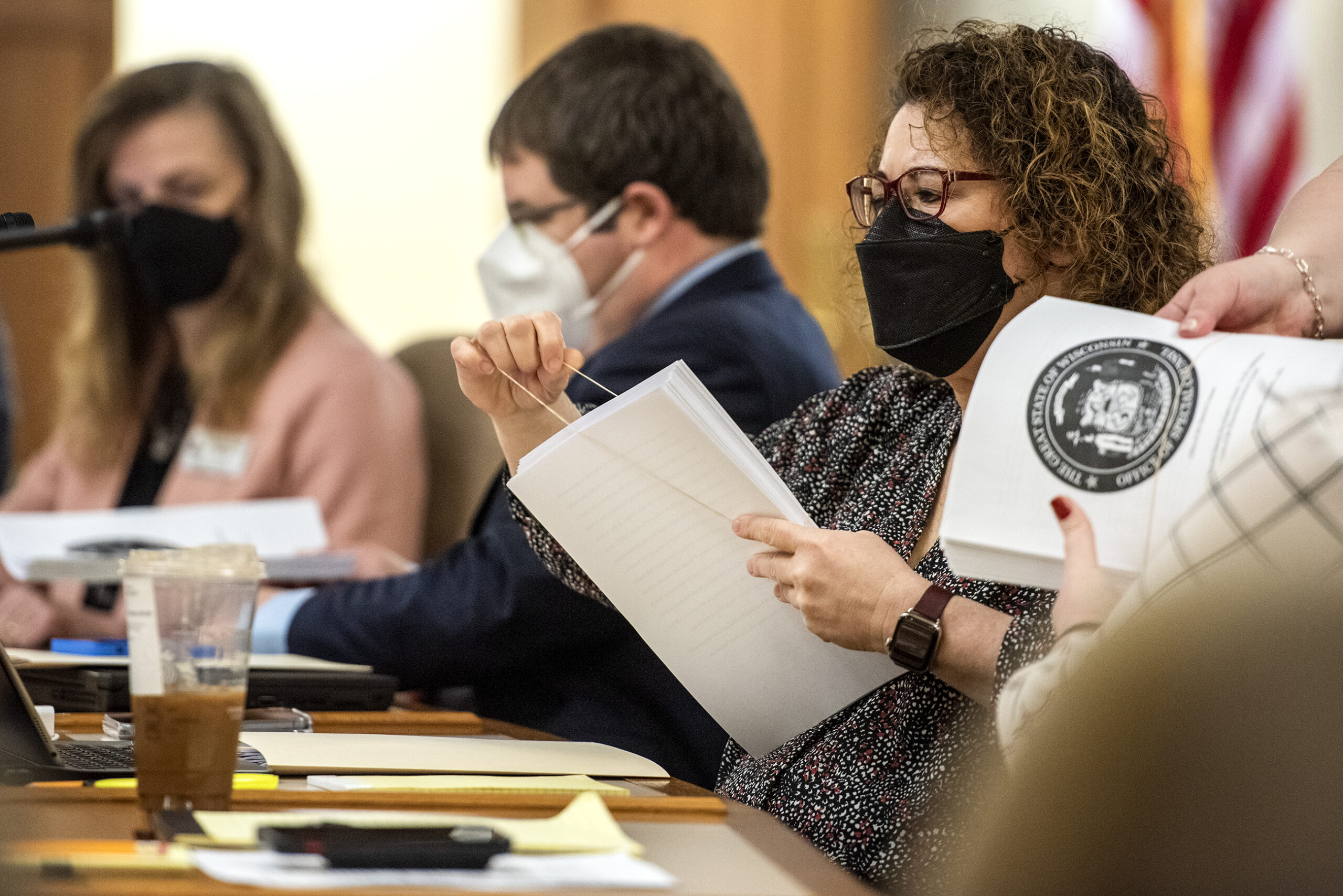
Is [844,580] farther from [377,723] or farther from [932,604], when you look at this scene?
[377,723]

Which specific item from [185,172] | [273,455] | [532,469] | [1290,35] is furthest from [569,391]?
[1290,35]

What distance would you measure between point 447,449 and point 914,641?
145 cm

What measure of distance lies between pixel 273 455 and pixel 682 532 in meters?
1.36

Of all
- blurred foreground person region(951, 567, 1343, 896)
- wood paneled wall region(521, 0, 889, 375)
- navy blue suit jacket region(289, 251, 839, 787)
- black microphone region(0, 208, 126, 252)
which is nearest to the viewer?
blurred foreground person region(951, 567, 1343, 896)

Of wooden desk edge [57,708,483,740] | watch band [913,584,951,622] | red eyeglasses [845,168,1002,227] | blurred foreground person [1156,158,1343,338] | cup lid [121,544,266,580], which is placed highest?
red eyeglasses [845,168,1002,227]

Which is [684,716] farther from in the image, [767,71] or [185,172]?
[767,71]

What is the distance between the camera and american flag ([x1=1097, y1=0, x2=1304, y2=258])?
2.54 meters

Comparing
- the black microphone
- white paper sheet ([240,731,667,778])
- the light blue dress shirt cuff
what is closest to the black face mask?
white paper sheet ([240,731,667,778])

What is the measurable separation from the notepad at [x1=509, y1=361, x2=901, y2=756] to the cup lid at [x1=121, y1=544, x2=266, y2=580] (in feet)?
1.12

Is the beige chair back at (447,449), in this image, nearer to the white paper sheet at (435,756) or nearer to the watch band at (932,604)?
the white paper sheet at (435,756)

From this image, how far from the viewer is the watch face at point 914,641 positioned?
100 centimetres

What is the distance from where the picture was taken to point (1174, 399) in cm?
82

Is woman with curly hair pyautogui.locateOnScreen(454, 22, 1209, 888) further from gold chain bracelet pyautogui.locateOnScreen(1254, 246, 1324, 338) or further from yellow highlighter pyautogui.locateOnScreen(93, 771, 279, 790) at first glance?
yellow highlighter pyautogui.locateOnScreen(93, 771, 279, 790)

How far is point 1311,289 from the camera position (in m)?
0.98
